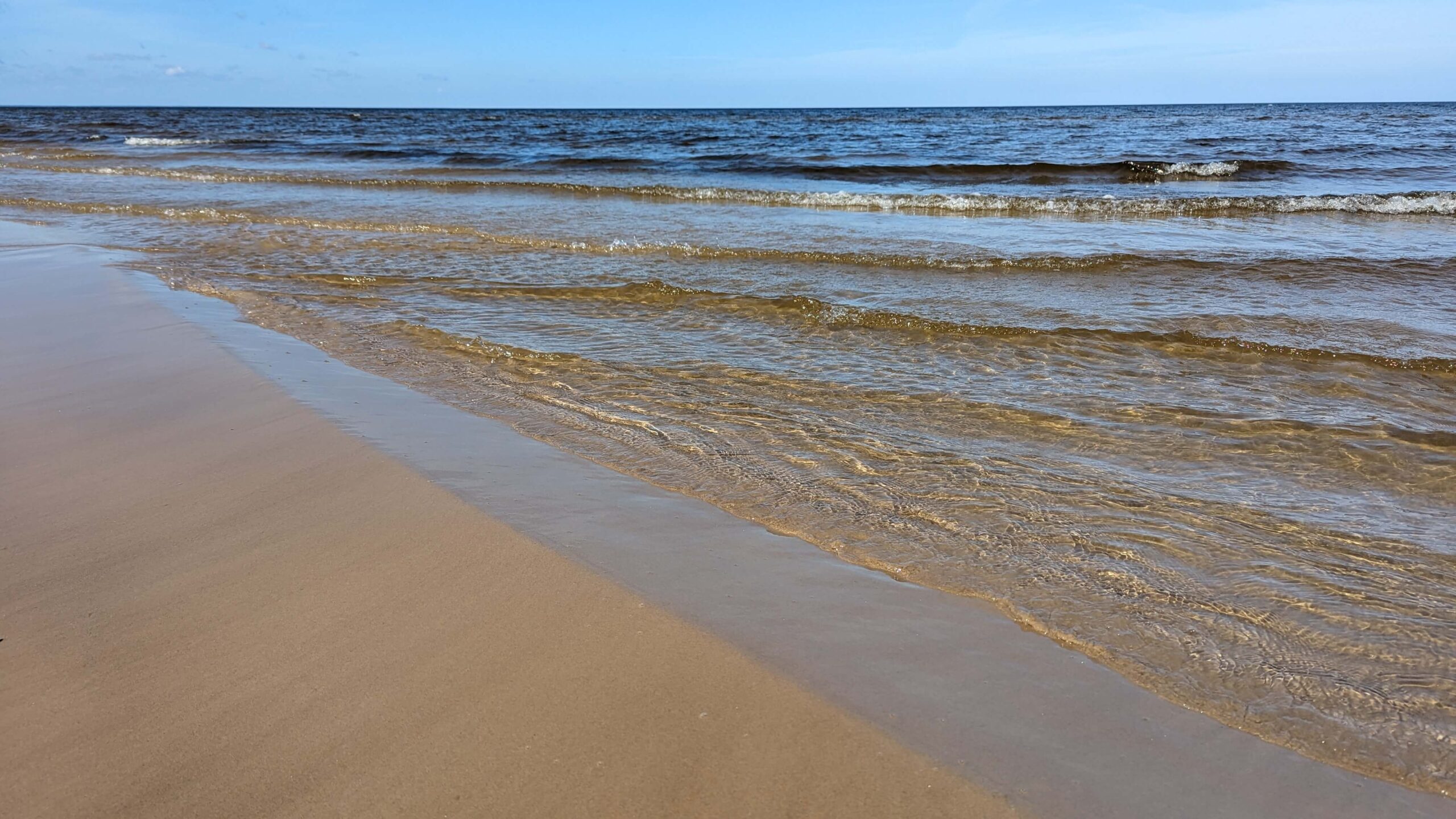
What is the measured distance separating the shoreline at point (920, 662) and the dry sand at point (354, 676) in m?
0.10

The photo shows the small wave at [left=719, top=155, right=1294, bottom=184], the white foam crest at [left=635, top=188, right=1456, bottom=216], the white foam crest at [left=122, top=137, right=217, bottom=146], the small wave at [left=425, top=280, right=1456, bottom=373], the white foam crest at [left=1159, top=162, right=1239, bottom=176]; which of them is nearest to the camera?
the small wave at [left=425, top=280, right=1456, bottom=373]

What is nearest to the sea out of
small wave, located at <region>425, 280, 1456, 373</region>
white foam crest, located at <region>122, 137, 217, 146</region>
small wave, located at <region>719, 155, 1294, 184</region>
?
small wave, located at <region>425, 280, 1456, 373</region>

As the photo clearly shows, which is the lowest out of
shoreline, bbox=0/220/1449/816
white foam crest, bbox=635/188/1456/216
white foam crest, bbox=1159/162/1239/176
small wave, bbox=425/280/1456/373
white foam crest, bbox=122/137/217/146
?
shoreline, bbox=0/220/1449/816

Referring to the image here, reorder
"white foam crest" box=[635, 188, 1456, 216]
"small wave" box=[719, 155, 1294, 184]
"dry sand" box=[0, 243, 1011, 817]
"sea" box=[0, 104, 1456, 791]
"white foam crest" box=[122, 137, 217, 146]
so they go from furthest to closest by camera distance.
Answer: "white foam crest" box=[122, 137, 217, 146] → "small wave" box=[719, 155, 1294, 184] → "white foam crest" box=[635, 188, 1456, 216] → "sea" box=[0, 104, 1456, 791] → "dry sand" box=[0, 243, 1011, 817]

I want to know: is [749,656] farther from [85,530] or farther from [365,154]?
[365,154]

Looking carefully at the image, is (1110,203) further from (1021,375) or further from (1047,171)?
(1021,375)

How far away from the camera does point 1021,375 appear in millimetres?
4801

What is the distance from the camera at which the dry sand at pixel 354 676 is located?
5.45 ft

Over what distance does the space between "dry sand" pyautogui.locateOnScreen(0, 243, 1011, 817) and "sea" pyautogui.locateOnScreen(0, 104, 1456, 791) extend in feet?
2.69

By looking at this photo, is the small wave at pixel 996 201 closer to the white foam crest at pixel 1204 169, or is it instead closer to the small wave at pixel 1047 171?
the small wave at pixel 1047 171

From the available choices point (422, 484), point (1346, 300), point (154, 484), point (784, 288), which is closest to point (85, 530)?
point (154, 484)

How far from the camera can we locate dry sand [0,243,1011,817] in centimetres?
166

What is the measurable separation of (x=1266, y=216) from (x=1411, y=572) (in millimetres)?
11262

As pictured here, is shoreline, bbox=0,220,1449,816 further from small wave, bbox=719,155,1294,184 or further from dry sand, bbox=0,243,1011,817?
small wave, bbox=719,155,1294,184
